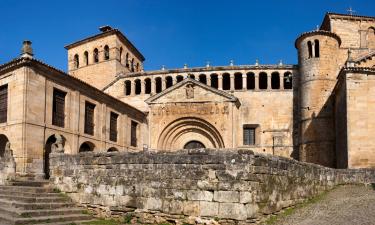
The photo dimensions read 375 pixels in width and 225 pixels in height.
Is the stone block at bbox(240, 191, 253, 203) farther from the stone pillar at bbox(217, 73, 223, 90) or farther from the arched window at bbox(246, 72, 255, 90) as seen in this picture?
the arched window at bbox(246, 72, 255, 90)

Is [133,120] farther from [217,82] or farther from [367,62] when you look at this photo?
[367,62]

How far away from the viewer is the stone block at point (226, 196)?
32.3ft

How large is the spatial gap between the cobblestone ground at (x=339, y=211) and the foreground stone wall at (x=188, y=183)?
518 millimetres

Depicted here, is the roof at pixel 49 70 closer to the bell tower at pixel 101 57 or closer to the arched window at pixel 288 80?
the bell tower at pixel 101 57

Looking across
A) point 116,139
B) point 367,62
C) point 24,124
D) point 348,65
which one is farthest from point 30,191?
point 367,62

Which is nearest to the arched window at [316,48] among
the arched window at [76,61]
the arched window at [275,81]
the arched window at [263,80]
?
the arched window at [275,81]

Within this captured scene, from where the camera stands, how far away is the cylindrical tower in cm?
2853

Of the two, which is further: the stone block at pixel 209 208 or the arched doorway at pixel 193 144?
the arched doorway at pixel 193 144

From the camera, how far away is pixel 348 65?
23.9 meters

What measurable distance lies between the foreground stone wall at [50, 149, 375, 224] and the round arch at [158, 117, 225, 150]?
56.2 feet

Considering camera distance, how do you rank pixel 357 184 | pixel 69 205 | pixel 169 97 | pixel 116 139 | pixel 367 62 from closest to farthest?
pixel 69 205, pixel 357 184, pixel 367 62, pixel 116 139, pixel 169 97

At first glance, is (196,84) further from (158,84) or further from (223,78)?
(158,84)

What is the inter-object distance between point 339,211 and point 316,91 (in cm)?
1895

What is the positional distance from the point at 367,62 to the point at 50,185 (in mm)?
21238
